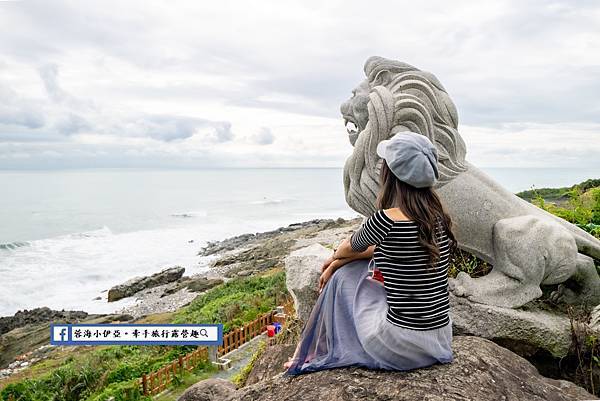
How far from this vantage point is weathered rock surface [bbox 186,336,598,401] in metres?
2.72

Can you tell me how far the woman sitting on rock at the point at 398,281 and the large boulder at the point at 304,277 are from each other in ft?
3.59

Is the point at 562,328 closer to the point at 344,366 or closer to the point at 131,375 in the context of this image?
the point at 344,366

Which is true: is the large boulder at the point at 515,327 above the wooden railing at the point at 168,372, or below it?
above

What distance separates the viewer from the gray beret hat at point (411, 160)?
2.57m

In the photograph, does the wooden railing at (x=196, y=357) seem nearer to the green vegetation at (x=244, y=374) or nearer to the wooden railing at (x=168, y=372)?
the wooden railing at (x=168, y=372)

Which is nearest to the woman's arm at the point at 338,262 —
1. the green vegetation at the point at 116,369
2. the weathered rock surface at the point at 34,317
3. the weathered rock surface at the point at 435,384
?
the weathered rock surface at the point at 435,384

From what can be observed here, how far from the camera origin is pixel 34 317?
18.5 metres

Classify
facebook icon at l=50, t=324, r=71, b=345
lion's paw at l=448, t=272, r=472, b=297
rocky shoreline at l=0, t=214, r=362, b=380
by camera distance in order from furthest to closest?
rocky shoreline at l=0, t=214, r=362, b=380 < facebook icon at l=50, t=324, r=71, b=345 < lion's paw at l=448, t=272, r=472, b=297

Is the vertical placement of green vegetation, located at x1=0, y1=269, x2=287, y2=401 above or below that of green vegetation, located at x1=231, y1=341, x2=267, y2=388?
below

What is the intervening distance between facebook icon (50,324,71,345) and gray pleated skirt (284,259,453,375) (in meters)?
5.90

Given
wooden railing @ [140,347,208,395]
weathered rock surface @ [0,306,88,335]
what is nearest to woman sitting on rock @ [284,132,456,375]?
wooden railing @ [140,347,208,395]

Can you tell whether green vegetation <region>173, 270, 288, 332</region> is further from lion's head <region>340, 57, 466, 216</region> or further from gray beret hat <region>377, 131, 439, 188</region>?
gray beret hat <region>377, 131, 439, 188</region>

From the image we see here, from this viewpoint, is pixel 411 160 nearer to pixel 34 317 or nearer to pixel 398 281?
pixel 398 281

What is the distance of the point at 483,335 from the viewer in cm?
389
